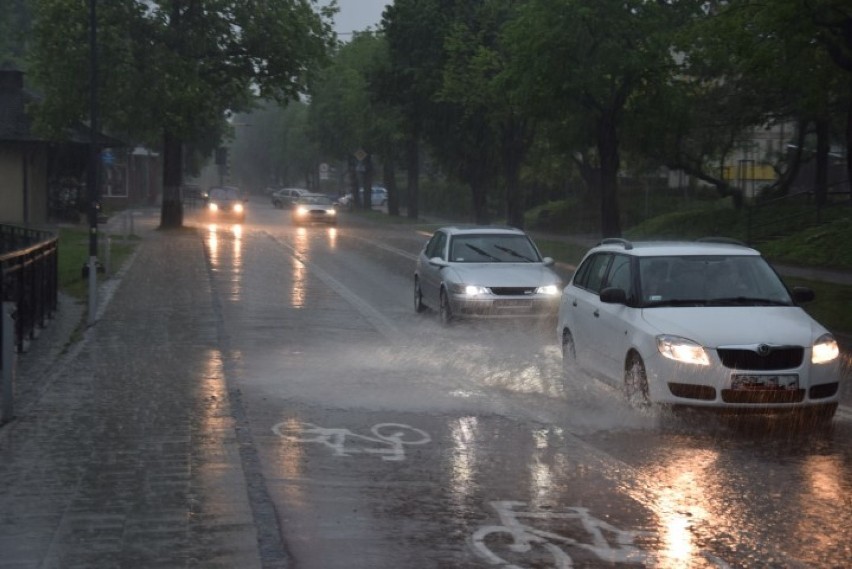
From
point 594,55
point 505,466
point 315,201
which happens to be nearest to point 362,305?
point 505,466

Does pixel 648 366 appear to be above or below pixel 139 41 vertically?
below

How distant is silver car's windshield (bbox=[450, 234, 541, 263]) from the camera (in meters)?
19.8

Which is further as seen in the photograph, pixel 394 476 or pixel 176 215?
pixel 176 215

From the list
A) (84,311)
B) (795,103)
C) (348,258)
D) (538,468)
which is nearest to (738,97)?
(795,103)

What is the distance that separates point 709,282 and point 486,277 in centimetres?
686

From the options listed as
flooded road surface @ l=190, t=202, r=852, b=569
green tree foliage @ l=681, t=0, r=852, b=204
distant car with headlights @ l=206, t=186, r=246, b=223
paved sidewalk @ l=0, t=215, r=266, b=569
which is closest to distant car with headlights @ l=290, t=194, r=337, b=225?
distant car with headlights @ l=206, t=186, r=246, b=223

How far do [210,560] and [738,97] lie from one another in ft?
126

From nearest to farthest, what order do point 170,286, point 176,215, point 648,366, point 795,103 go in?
1. point 648,366
2. point 170,286
3. point 795,103
4. point 176,215

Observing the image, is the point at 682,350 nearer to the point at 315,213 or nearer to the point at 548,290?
the point at 548,290

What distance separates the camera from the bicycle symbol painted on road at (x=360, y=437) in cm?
996

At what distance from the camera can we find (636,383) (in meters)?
11.5

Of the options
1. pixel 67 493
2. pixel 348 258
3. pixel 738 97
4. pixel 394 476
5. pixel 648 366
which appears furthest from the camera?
pixel 738 97

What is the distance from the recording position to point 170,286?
2592 centimetres

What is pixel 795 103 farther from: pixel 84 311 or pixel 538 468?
pixel 538 468
